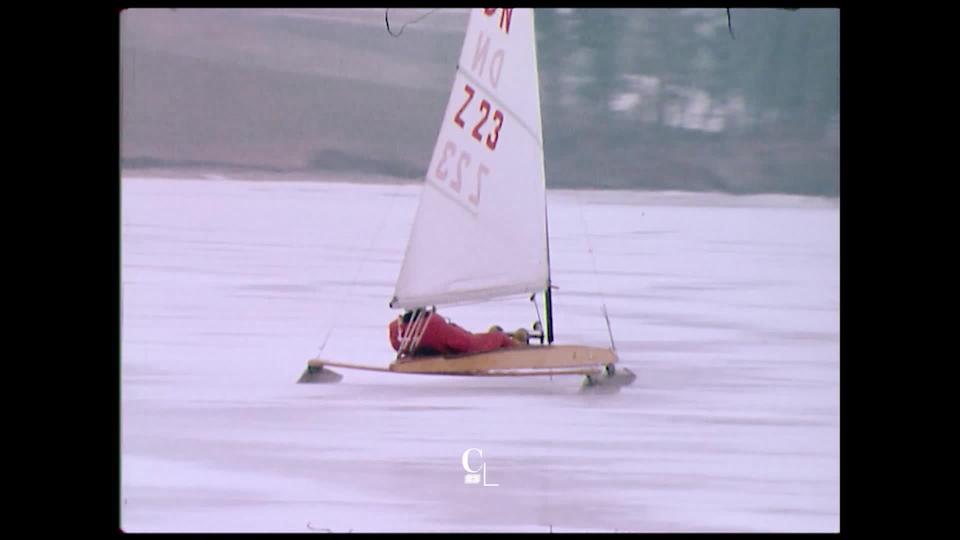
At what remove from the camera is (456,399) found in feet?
18.9

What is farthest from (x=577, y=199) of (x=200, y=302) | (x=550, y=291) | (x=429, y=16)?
(x=200, y=302)

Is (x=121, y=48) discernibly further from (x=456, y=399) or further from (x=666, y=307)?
(x=666, y=307)

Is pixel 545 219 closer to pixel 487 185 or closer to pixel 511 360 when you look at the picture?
pixel 487 185

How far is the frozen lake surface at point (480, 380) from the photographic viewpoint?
17.9 feet

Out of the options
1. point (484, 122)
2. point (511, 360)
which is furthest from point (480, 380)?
point (484, 122)

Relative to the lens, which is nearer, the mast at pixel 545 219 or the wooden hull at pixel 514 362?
the wooden hull at pixel 514 362

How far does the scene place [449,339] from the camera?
588 centimetres

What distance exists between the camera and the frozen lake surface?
547 centimetres

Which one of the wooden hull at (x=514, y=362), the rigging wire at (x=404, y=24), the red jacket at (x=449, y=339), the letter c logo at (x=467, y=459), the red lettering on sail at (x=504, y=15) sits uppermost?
the red lettering on sail at (x=504, y=15)

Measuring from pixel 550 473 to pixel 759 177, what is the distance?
1.03 metres

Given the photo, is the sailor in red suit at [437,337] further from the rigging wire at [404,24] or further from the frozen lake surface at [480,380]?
the rigging wire at [404,24]

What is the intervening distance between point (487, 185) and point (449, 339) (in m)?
0.57

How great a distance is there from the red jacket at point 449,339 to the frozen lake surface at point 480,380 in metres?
0.08

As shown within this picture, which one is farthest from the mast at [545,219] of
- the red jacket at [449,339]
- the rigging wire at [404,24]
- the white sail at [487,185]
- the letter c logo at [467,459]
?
the letter c logo at [467,459]
